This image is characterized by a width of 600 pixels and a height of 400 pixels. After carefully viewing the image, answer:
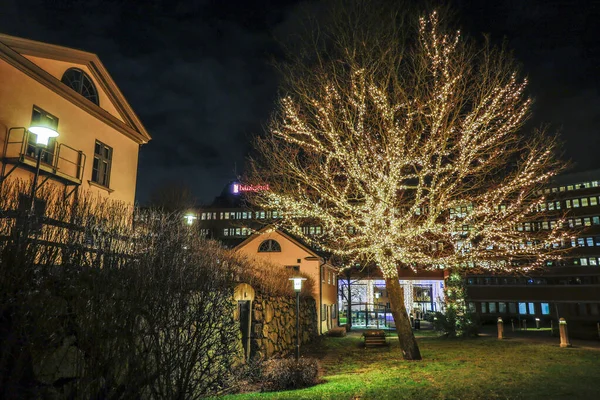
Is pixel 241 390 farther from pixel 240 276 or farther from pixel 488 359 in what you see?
pixel 488 359

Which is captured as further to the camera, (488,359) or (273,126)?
(273,126)

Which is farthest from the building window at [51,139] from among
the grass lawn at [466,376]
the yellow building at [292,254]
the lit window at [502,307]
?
the lit window at [502,307]

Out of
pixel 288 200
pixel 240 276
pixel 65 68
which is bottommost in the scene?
pixel 240 276

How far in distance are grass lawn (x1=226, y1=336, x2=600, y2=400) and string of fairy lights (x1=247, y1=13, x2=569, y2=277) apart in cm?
300

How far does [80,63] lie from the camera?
16.6 meters

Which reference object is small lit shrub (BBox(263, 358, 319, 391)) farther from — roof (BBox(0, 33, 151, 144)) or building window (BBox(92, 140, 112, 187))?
roof (BBox(0, 33, 151, 144))

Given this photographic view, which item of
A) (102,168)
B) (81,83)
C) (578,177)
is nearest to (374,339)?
(102,168)

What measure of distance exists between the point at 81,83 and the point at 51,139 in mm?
3296

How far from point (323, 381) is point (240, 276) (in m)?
3.79

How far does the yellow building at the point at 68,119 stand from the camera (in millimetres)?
13078

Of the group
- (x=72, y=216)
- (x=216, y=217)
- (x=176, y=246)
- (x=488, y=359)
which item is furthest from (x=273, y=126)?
(x=216, y=217)

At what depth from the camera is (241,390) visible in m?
9.49

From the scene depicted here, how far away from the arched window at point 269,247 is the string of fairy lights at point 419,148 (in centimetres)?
1491

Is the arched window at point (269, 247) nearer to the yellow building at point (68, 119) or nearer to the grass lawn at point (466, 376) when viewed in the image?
the yellow building at point (68, 119)
